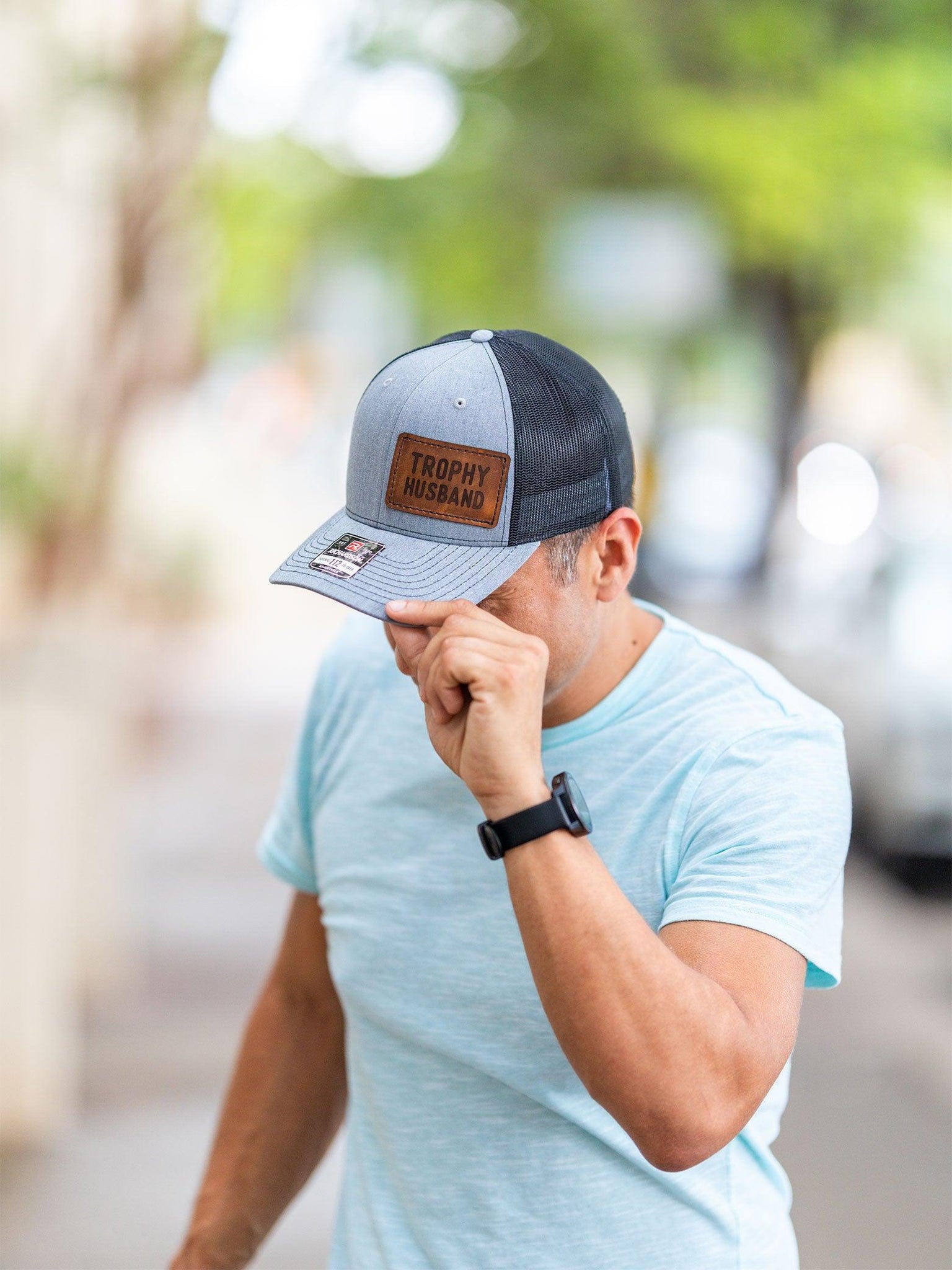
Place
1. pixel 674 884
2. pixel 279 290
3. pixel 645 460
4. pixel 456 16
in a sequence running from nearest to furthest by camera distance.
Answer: pixel 674 884 → pixel 456 16 → pixel 645 460 → pixel 279 290

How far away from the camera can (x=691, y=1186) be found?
71.9 inches

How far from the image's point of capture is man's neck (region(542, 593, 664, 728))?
6.22ft

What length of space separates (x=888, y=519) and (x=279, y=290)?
15124 mm

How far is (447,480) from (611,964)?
0.58 m

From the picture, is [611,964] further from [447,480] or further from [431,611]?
[447,480]

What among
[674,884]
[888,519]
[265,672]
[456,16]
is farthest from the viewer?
[888,519]

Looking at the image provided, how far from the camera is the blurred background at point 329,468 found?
5.53 metres

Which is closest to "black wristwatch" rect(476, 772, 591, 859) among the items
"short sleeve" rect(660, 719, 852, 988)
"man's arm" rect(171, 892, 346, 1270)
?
"short sleeve" rect(660, 719, 852, 988)

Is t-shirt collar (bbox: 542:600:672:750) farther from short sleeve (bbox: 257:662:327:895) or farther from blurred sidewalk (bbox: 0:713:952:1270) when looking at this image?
blurred sidewalk (bbox: 0:713:952:1270)

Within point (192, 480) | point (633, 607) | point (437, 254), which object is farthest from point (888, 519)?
point (633, 607)

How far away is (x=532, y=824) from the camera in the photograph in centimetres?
158

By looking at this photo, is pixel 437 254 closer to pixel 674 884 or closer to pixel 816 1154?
pixel 816 1154

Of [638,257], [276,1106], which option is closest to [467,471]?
[276,1106]

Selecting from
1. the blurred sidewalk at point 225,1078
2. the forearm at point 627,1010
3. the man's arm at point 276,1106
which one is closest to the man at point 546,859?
the forearm at point 627,1010
